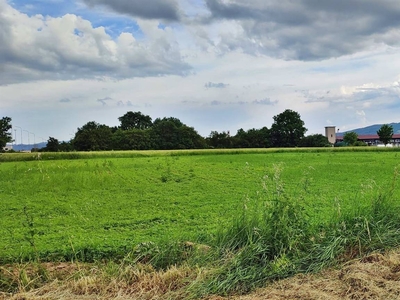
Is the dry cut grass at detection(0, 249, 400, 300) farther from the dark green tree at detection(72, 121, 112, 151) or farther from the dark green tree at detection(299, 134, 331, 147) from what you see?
the dark green tree at detection(299, 134, 331, 147)

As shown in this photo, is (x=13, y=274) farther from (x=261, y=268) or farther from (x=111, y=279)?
(x=261, y=268)

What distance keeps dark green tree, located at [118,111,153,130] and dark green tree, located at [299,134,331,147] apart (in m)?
38.5

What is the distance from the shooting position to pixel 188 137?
235 feet

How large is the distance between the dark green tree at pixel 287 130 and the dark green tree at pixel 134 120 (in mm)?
32769

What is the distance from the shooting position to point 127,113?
9475 centimetres

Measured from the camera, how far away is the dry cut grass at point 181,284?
4191 mm

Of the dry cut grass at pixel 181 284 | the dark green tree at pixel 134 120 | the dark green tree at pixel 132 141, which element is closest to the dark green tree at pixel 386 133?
the dark green tree at pixel 132 141

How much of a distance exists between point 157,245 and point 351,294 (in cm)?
250

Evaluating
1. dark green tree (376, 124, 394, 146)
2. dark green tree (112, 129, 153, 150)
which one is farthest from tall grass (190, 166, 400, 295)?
dark green tree (376, 124, 394, 146)

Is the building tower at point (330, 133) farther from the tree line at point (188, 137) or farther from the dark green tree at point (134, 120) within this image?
the dark green tree at point (134, 120)

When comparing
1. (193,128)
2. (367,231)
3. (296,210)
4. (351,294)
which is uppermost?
(193,128)

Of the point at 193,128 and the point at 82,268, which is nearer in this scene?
the point at 82,268

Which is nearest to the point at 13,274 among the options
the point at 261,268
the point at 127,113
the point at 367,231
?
the point at 261,268

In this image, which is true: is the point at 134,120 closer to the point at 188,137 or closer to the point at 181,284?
the point at 188,137
